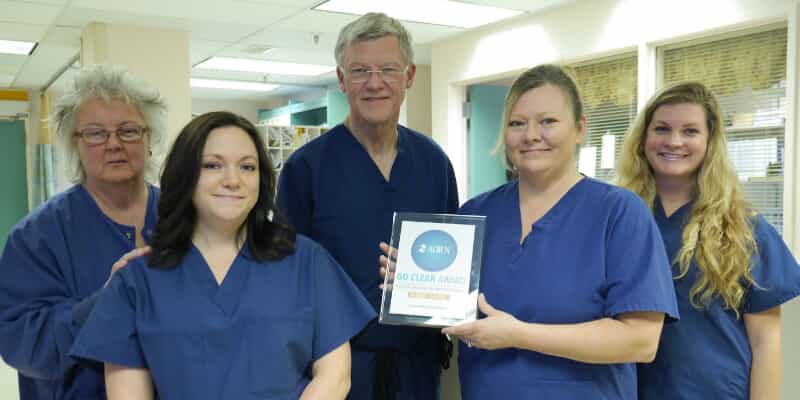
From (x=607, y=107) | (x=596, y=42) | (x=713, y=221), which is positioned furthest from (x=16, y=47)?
(x=713, y=221)

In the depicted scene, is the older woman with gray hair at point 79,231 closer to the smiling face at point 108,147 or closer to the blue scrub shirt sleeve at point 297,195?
the smiling face at point 108,147

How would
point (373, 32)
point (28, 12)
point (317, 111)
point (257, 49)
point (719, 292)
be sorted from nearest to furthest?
point (719, 292) → point (373, 32) → point (28, 12) → point (257, 49) → point (317, 111)

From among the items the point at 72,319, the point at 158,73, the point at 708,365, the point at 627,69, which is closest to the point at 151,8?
the point at 158,73

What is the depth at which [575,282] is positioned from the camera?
4.32 ft

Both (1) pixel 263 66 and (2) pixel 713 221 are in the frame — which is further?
(1) pixel 263 66

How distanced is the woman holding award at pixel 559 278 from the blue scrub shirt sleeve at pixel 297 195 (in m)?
0.61

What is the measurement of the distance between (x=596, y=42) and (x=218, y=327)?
403 centimetres

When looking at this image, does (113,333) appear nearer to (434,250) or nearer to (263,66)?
(434,250)

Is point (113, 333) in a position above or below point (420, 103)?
below

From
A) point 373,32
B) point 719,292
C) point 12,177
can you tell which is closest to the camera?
point 719,292

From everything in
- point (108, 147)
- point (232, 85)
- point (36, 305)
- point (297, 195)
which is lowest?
point (36, 305)

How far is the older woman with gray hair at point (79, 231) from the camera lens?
1.42 metres

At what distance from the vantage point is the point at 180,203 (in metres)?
1.33

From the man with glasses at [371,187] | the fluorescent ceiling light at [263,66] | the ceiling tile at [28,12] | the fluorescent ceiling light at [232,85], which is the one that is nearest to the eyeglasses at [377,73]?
the man with glasses at [371,187]
